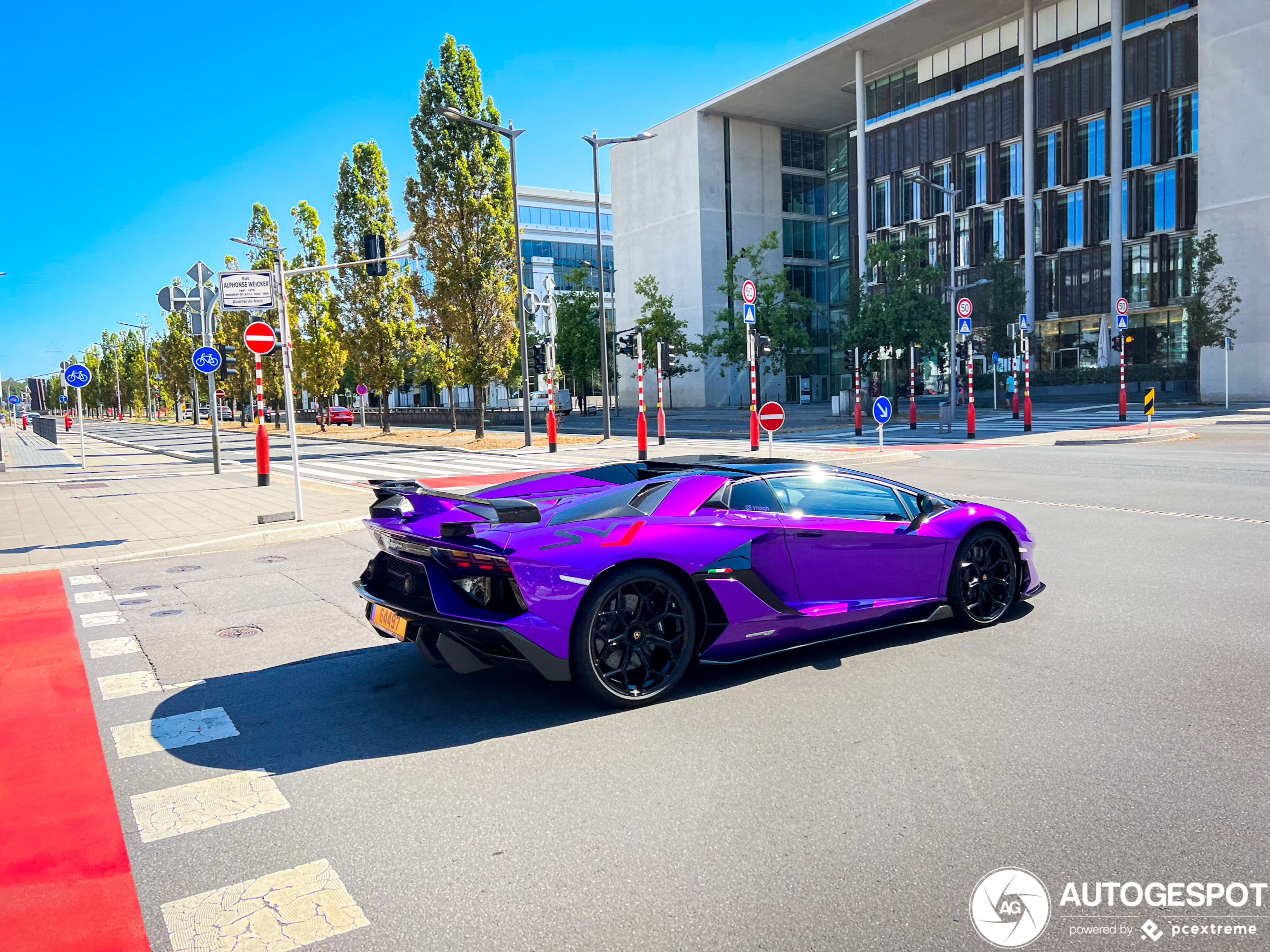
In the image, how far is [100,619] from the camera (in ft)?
23.9

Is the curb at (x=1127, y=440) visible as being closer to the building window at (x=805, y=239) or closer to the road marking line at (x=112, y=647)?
the road marking line at (x=112, y=647)

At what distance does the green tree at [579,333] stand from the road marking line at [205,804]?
6040 cm

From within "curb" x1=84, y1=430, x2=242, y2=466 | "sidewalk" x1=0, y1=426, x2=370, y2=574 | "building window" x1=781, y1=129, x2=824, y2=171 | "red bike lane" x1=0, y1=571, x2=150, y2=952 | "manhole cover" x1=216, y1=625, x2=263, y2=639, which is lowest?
A: "manhole cover" x1=216, y1=625, x2=263, y2=639

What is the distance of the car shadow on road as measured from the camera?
4.32 meters

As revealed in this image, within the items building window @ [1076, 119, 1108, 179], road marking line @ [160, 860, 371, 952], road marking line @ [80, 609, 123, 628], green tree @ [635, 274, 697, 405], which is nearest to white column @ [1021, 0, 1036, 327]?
building window @ [1076, 119, 1108, 179]

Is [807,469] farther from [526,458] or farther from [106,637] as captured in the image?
[526,458]

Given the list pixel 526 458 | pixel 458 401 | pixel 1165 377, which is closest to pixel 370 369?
pixel 526 458

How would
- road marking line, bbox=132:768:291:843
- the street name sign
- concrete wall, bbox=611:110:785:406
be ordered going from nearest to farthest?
road marking line, bbox=132:768:291:843 < the street name sign < concrete wall, bbox=611:110:785:406

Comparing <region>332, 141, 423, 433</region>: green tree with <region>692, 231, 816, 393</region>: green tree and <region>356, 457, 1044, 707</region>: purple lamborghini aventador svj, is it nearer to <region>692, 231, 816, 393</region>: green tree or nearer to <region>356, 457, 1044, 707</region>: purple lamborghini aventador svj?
<region>692, 231, 816, 393</region>: green tree

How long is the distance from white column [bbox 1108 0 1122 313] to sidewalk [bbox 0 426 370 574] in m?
47.1

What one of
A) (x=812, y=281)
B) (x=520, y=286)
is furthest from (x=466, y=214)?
(x=812, y=281)

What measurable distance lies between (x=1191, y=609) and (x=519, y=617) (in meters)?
4.78

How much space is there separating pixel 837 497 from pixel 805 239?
237 ft

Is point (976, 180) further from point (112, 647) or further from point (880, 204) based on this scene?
point (112, 647)
